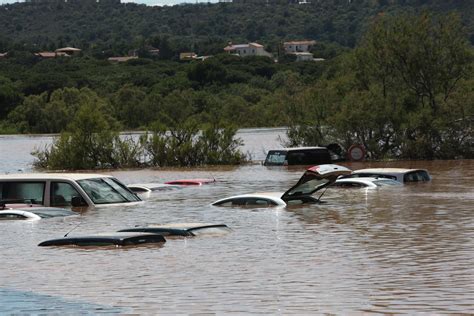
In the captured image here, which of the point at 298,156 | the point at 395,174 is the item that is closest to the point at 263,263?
the point at 395,174

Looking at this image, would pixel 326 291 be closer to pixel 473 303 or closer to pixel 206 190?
pixel 473 303

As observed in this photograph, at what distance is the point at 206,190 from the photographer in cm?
4047

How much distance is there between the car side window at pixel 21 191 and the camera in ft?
91.7

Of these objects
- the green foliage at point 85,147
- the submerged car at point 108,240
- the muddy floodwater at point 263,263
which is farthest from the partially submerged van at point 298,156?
the submerged car at point 108,240

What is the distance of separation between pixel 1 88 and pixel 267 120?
27.7 meters

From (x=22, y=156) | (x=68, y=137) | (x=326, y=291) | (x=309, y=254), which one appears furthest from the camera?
A: (x=22, y=156)

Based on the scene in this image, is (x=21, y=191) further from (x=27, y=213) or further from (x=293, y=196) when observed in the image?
(x=293, y=196)

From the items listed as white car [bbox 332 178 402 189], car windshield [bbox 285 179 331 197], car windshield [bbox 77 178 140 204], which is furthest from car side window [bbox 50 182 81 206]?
white car [bbox 332 178 402 189]

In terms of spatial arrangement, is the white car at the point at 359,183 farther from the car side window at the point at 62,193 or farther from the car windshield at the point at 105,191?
the car side window at the point at 62,193

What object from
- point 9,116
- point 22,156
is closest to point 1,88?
point 9,116

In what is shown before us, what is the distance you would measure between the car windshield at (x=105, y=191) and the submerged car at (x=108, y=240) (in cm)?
664

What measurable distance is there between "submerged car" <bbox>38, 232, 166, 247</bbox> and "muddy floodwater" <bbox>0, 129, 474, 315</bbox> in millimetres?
334

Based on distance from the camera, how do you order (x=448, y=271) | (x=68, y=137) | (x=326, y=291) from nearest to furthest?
1. (x=326, y=291)
2. (x=448, y=271)
3. (x=68, y=137)

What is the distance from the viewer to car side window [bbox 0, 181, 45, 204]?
2794 centimetres
